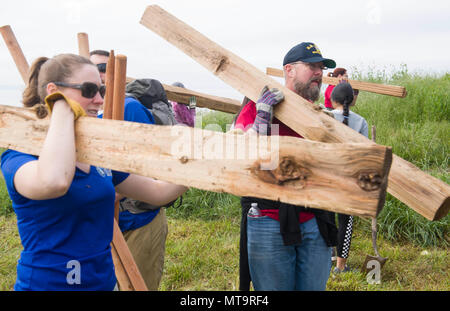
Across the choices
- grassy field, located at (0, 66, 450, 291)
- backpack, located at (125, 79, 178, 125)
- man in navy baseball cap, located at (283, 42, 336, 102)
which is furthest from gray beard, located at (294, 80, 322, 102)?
grassy field, located at (0, 66, 450, 291)

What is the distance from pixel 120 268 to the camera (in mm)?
2156

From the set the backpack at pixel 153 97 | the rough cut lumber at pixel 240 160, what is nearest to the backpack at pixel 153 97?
the backpack at pixel 153 97

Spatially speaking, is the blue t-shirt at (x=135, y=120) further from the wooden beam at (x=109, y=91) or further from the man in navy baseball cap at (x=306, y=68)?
the man in navy baseball cap at (x=306, y=68)

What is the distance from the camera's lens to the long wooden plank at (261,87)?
174cm

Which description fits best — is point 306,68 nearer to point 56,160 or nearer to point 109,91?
point 109,91

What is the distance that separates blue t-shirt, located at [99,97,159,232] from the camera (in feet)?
8.27

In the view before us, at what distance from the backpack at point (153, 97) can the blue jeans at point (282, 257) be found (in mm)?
1045

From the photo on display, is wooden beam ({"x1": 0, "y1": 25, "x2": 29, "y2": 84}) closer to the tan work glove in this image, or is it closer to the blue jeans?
the tan work glove

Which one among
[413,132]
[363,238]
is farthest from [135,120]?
[413,132]

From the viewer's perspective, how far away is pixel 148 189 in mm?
1887

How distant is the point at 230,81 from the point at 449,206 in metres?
1.22

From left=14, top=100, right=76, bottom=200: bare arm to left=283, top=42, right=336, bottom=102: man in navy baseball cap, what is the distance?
160 cm

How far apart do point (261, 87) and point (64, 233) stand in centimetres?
119

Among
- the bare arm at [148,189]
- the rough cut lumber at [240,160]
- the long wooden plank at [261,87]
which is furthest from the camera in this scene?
the bare arm at [148,189]
